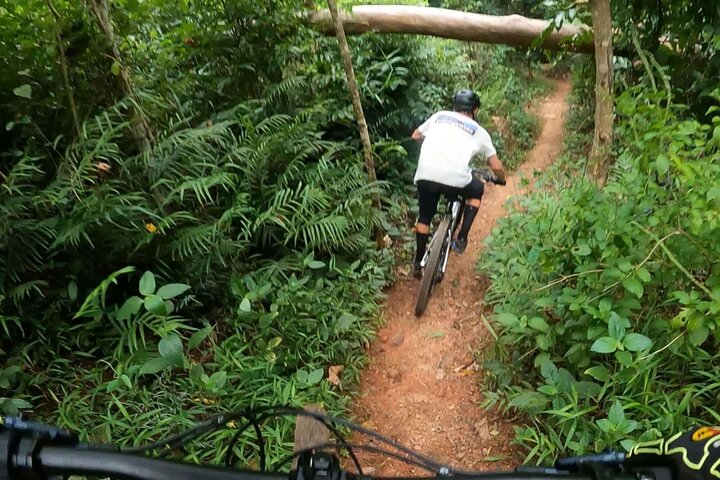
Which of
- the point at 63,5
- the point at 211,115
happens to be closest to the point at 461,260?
the point at 211,115

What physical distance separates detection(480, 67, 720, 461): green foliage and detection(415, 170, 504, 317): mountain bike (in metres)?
1.24

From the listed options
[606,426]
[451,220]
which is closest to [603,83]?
[451,220]

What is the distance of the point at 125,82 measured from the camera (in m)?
4.21

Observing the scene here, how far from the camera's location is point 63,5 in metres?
4.14

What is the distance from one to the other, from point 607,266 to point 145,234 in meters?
3.25

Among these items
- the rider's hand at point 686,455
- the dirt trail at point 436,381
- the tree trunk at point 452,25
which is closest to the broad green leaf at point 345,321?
the dirt trail at point 436,381

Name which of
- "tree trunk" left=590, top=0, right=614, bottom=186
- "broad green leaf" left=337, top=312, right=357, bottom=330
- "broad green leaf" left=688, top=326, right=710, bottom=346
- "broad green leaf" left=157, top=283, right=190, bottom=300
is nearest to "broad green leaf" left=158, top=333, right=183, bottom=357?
"broad green leaf" left=157, top=283, right=190, bottom=300

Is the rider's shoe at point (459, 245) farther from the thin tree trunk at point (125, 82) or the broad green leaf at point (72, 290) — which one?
the broad green leaf at point (72, 290)

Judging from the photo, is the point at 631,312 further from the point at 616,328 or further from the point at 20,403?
the point at 20,403

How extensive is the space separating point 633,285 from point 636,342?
34 cm

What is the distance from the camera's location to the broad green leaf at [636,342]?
2652 mm

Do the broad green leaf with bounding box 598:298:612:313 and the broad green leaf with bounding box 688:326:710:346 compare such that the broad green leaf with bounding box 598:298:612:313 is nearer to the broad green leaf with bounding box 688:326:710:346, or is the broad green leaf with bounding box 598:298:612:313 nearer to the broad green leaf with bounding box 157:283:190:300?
the broad green leaf with bounding box 688:326:710:346

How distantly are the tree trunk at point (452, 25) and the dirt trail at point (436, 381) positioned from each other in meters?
3.16

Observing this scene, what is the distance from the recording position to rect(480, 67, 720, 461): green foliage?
8.94ft
